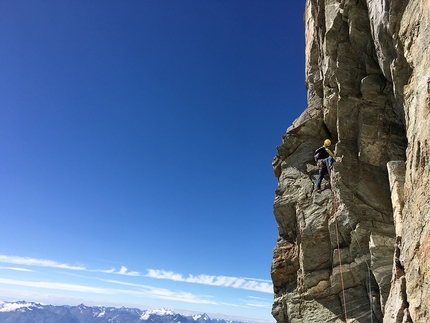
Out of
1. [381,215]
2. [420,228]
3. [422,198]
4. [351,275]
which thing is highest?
[381,215]

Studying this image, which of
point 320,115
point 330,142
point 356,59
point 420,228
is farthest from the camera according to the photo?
point 320,115

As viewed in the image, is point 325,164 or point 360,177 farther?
point 325,164

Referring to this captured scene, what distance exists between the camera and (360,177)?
52.6 ft

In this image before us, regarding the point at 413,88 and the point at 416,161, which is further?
the point at 413,88

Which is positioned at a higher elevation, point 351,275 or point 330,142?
point 330,142

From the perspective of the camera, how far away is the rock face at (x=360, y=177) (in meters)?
9.28

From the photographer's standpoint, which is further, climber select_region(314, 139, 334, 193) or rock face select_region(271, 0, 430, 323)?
climber select_region(314, 139, 334, 193)

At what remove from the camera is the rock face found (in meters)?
9.28

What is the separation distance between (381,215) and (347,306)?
15.3 feet

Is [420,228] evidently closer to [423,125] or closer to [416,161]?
[416,161]

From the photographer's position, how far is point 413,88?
10023 mm

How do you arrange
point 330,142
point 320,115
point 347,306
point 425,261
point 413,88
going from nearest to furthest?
point 425,261
point 413,88
point 347,306
point 330,142
point 320,115

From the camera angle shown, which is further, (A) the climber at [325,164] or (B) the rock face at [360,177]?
(A) the climber at [325,164]

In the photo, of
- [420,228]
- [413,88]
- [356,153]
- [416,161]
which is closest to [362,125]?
[356,153]
